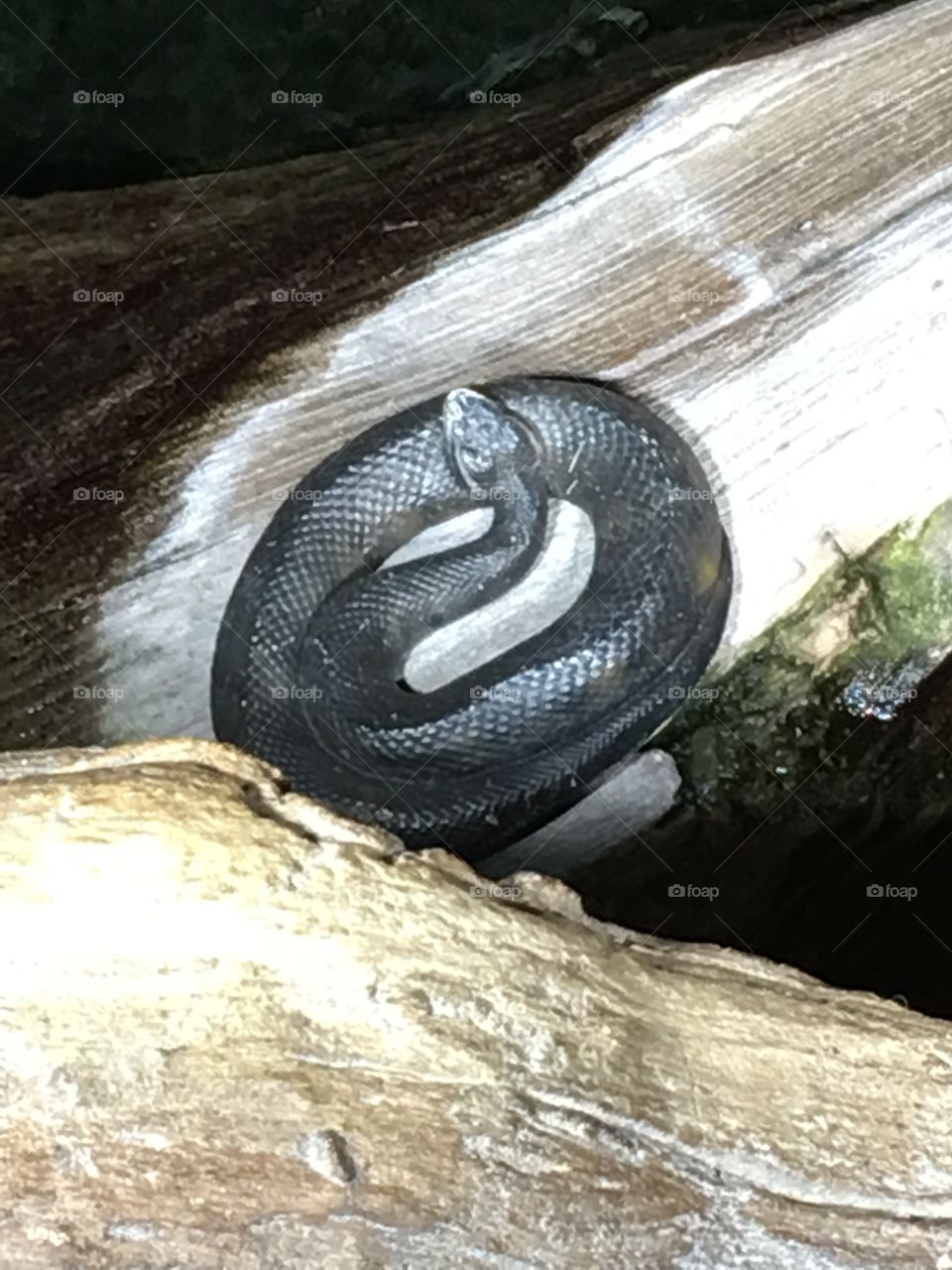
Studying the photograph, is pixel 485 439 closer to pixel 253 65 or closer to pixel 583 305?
pixel 583 305

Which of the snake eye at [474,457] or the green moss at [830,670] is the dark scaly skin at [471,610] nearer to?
Result: the snake eye at [474,457]

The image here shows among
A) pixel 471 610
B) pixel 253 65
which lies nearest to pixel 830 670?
pixel 471 610

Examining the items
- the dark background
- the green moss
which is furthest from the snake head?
the dark background

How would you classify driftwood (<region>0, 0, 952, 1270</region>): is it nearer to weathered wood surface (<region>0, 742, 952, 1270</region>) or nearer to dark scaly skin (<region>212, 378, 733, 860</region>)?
weathered wood surface (<region>0, 742, 952, 1270</region>)

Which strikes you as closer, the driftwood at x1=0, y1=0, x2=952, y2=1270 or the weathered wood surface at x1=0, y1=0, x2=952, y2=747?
the driftwood at x1=0, y1=0, x2=952, y2=1270

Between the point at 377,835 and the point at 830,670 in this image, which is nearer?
the point at 377,835

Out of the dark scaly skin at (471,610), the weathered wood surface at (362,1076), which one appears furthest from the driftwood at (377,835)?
the dark scaly skin at (471,610)

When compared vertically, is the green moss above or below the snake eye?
below
